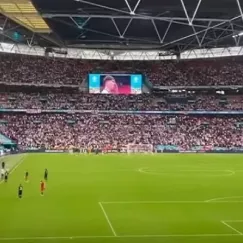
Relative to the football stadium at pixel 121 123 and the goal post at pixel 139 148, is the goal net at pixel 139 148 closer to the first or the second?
the goal post at pixel 139 148

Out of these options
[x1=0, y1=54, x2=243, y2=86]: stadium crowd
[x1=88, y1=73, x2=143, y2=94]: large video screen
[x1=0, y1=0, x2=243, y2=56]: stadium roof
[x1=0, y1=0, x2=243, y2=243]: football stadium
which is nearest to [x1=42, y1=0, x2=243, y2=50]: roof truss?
[x1=0, y1=0, x2=243, y2=56]: stadium roof

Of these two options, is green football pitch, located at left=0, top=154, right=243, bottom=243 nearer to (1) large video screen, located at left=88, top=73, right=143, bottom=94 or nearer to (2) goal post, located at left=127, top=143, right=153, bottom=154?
(2) goal post, located at left=127, top=143, right=153, bottom=154

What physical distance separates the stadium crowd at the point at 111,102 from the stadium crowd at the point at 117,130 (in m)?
1.67

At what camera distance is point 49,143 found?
236 feet

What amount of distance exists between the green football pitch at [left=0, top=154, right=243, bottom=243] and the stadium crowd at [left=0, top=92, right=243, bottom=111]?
39.1m

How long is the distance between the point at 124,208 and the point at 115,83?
51.1 m

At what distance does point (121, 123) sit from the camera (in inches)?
3066

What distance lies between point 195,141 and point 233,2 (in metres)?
45.9

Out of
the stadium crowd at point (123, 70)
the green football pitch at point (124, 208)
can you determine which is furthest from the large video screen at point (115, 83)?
the green football pitch at point (124, 208)

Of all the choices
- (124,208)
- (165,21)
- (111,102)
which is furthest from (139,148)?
(124,208)

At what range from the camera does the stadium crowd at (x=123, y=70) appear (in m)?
79.8

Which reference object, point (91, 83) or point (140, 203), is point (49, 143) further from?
point (140, 203)

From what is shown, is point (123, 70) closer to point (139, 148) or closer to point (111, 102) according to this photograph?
point (111, 102)

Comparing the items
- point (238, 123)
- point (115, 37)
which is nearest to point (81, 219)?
point (115, 37)
